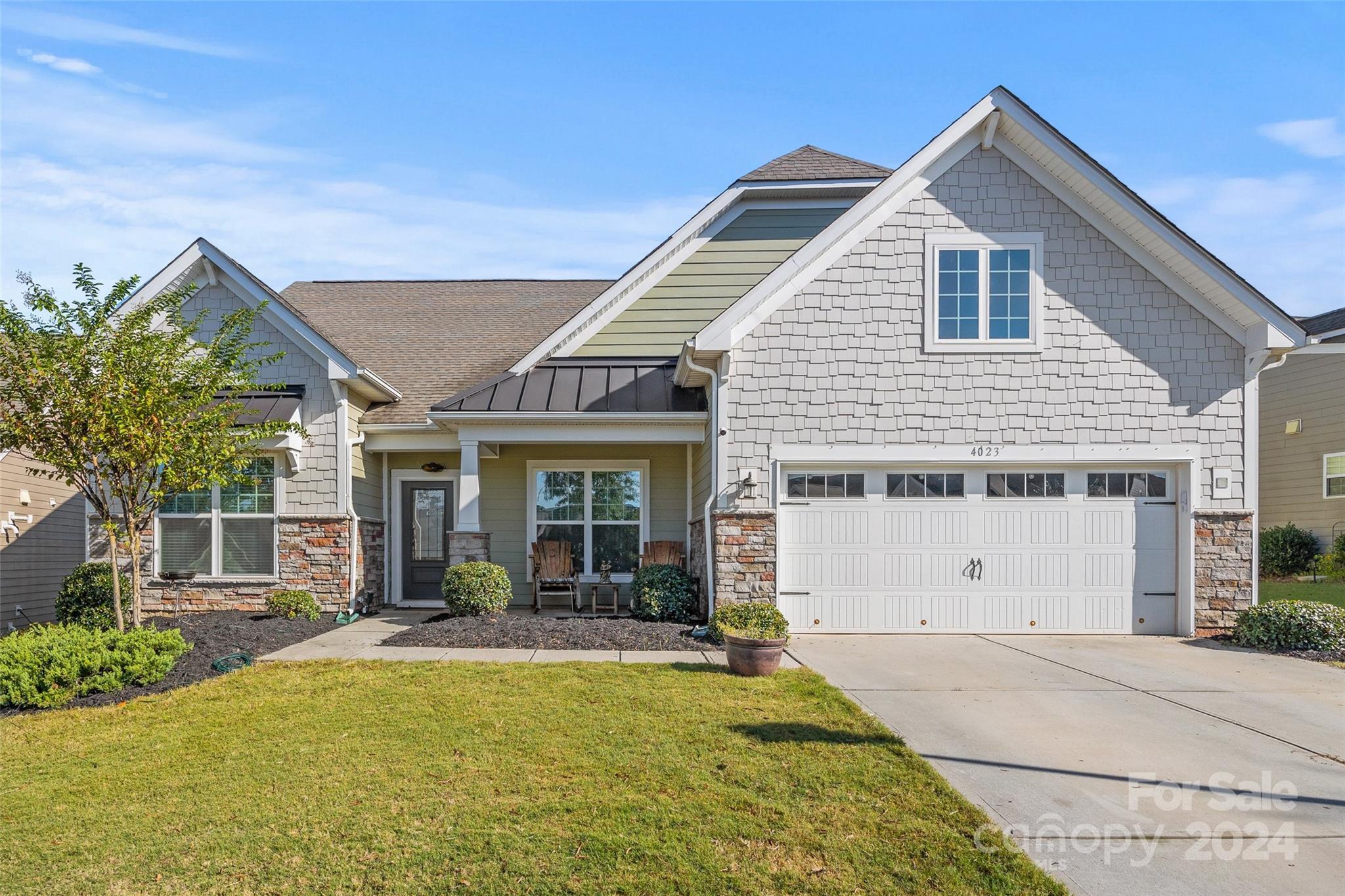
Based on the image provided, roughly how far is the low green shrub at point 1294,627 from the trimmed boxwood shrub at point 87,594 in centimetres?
1379

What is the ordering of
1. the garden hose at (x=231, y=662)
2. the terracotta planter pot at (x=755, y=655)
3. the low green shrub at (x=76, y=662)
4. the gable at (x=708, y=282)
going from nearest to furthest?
the low green shrub at (x=76, y=662), the terracotta planter pot at (x=755, y=655), the garden hose at (x=231, y=662), the gable at (x=708, y=282)

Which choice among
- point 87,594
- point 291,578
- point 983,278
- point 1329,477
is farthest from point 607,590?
point 1329,477

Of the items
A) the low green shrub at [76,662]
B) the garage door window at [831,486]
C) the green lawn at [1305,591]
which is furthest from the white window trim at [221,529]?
the green lawn at [1305,591]

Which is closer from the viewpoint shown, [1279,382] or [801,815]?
[801,815]

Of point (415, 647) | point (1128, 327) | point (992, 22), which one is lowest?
point (415, 647)

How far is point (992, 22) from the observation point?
9578mm

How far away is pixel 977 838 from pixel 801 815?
85cm

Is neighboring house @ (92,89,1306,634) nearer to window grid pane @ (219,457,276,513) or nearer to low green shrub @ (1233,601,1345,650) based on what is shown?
low green shrub @ (1233,601,1345,650)

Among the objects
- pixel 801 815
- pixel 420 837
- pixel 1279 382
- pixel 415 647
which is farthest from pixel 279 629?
pixel 1279 382

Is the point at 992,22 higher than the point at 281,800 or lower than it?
higher

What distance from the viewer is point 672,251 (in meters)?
13.2

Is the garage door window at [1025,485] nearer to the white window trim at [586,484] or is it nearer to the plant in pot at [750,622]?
the plant in pot at [750,622]

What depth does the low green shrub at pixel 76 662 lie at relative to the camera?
6680mm

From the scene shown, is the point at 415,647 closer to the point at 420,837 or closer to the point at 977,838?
the point at 420,837
